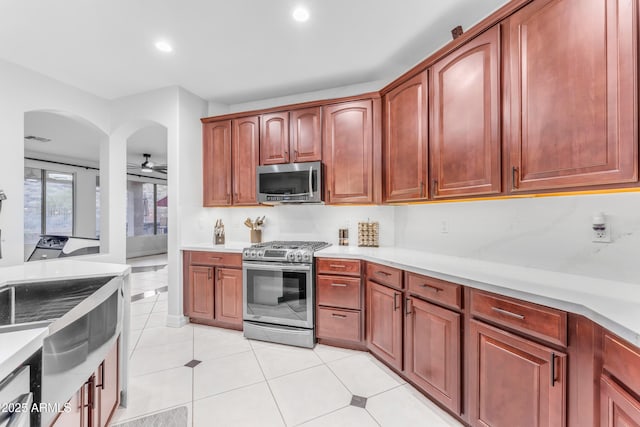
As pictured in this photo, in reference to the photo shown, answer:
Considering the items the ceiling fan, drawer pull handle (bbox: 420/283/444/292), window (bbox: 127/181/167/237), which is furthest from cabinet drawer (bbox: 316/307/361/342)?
window (bbox: 127/181/167/237)

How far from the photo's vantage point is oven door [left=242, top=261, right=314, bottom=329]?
2535 mm

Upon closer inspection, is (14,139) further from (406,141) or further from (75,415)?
(406,141)

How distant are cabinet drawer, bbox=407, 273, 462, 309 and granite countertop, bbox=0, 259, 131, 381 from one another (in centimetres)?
180

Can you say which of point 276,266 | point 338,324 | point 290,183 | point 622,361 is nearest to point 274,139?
point 290,183

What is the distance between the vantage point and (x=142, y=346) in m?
2.58

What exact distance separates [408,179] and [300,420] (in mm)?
1884

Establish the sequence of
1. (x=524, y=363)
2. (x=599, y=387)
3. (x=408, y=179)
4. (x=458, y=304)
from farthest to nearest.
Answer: (x=408, y=179) → (x=458, y=304) → (x=524, y=363) → (x=599, y=387)

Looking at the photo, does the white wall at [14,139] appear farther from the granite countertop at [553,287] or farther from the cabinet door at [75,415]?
the granite countertop at [553,287]

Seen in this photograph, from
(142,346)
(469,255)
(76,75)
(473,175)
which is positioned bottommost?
(142,346)

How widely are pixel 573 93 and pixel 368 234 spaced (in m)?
1.93

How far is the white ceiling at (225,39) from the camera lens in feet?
6.22

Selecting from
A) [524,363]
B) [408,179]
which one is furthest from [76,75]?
[524,363]

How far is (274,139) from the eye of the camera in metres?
3.02

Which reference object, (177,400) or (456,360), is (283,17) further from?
(177,400)
